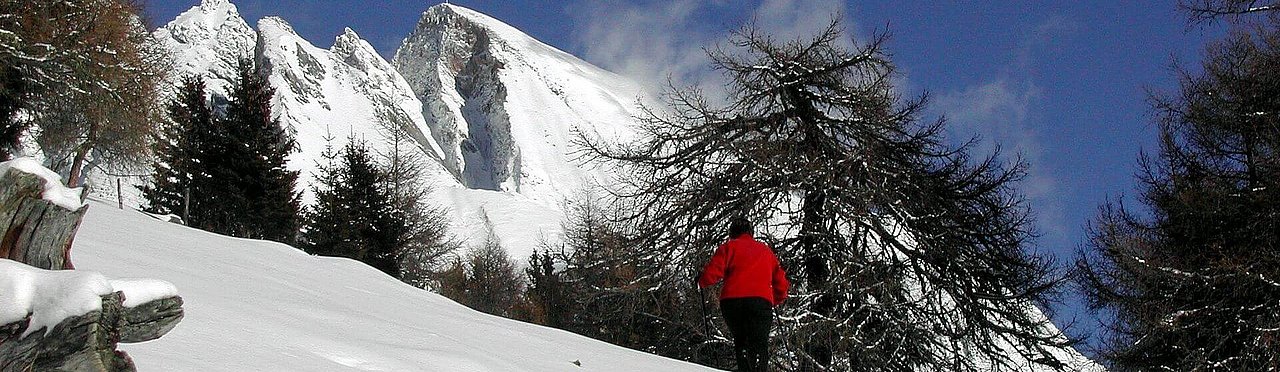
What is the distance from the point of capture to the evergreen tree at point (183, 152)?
29.1 metres

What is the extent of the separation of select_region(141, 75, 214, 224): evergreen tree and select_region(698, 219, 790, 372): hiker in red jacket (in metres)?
25.3

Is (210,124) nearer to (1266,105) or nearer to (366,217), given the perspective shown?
(366,217)

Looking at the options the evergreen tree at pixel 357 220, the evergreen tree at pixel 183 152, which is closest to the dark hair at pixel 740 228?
the evergreen tree at pixel 357 220

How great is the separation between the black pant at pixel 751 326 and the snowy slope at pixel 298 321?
0.83 meters

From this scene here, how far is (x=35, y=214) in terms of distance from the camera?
3279 millimetres

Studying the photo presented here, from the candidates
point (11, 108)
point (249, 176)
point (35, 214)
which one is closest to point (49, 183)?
point (35, 214)

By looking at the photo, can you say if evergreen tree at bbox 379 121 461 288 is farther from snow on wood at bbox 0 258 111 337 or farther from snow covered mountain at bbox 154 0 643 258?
snow covered mountain at bbox 154 0 643 258

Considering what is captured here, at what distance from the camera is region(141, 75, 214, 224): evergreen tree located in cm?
2911

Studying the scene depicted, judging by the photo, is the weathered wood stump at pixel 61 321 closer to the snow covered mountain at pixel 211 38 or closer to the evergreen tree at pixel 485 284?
the evergreen tree at pixel 485 284

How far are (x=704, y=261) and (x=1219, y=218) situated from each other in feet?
23.1

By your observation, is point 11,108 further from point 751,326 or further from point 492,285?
point 492,285

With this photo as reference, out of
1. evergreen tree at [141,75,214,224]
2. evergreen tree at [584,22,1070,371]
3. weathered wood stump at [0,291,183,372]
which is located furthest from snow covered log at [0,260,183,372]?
evergreen tree at [141,75,214,224]

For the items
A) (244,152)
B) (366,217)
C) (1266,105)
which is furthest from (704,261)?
(244,152)

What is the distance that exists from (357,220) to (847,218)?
19.5 meters
